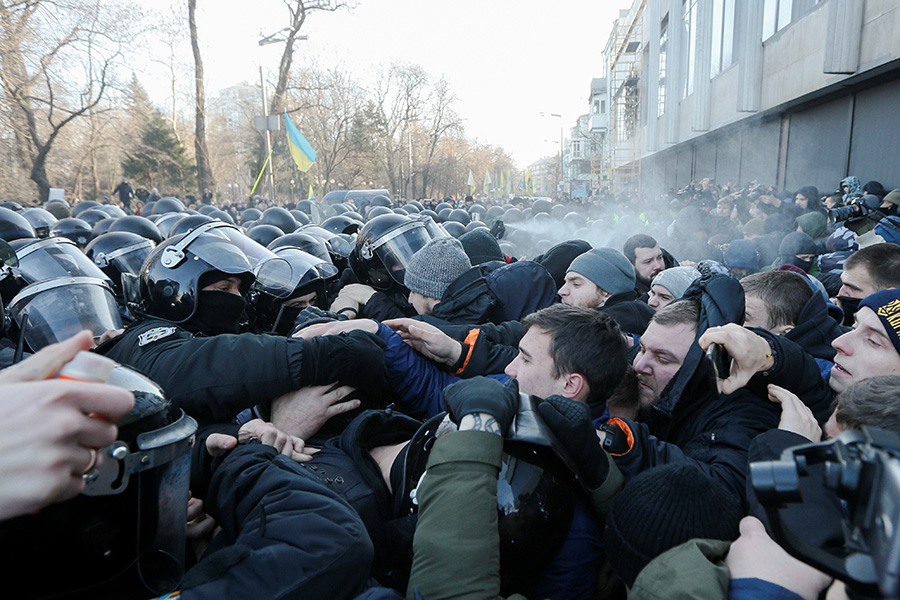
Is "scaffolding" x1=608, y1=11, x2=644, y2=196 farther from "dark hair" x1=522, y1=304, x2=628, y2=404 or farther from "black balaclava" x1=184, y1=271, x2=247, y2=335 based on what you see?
"dark hair" x1=522, y1=304, x2=628, y2=404

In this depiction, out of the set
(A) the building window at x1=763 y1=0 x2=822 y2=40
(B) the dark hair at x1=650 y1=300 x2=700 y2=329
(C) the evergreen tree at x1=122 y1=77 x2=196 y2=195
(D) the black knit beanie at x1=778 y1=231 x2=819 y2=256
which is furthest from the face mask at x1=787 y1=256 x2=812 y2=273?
(C) the evergreen tree at x1=122 y1=77 x2=196 y2=195

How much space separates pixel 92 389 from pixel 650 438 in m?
1.68

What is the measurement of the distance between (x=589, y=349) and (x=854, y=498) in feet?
4.44

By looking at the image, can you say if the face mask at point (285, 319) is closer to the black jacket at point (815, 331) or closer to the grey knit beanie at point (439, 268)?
the grey knit beanie at point (439, 268)

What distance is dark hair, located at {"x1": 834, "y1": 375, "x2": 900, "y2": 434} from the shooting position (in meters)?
1.60

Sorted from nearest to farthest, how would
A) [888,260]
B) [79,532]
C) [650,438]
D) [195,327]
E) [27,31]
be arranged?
[79,532]
[650,438]
[195,327]
[888,260]
[27,31]

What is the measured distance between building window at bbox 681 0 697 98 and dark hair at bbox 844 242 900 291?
21507 millimetres

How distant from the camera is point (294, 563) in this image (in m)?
1.31

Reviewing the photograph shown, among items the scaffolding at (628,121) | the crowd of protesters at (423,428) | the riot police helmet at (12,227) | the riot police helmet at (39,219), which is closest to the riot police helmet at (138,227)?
the riot police helmet at (12,227)

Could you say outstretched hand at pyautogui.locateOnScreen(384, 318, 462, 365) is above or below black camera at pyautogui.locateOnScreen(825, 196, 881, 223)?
below

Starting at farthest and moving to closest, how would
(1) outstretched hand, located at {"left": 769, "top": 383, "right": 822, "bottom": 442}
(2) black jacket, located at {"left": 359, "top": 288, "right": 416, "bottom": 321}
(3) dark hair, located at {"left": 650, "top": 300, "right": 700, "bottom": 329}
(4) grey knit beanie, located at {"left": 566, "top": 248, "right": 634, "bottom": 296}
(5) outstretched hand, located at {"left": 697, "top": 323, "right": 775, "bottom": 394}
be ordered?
(2) black jacket, located at {"left": 359, "top": 288, "right": 416, "bottom": 321} → (4) grey knit beanie, located at {"left": 566, "top": 248, "right": 634, "bottom": 296} → (3) dark hair, located at {"left": 650, "top": 300, "right": 700, "bottom": 329} → (5) outstretched hand, located at {"left": 697, "top": 323, "right": 775, "bottom": 394} → (1) outstretched hand, located at {"left": 769, "top": 383, "right": 822, "bottom": 442}

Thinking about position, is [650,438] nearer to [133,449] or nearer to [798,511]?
[798,511]

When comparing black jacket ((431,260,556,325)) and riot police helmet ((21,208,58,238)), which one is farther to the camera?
riot police helmet ((21,208,58,238))

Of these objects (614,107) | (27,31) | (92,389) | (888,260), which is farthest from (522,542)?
(614,107)
